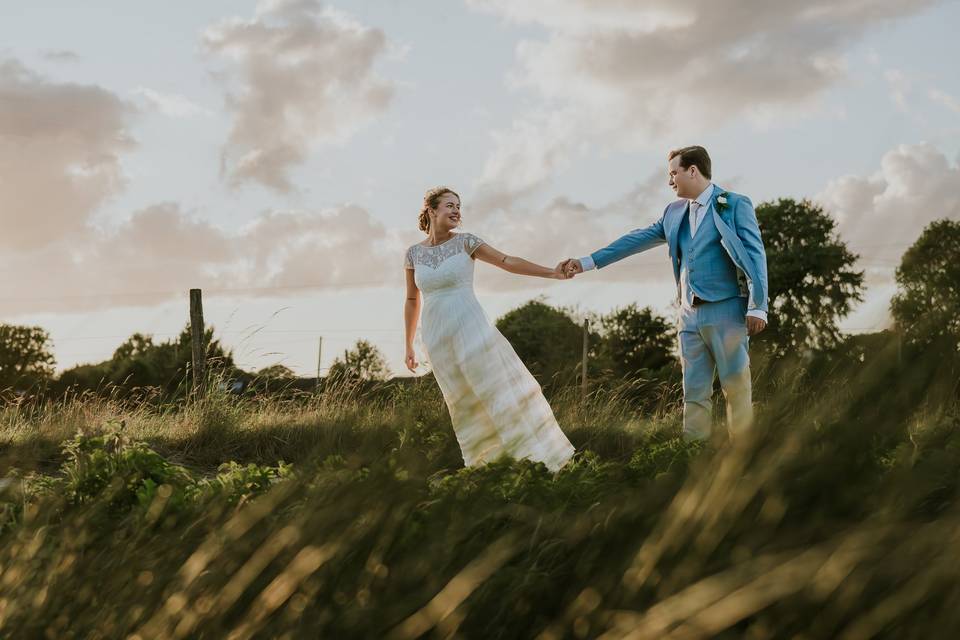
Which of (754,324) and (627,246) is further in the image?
(627,246)

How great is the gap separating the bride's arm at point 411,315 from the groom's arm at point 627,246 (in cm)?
144

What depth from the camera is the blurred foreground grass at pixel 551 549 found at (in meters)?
1.18

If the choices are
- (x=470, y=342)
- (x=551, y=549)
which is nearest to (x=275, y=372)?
(x=470, y=342)

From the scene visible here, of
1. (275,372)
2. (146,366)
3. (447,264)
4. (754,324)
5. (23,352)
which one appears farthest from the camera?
(23,352)

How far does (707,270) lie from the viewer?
21.6 feet

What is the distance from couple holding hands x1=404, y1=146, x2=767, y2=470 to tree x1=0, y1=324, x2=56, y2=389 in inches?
1505

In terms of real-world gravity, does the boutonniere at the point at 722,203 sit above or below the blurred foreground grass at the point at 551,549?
above

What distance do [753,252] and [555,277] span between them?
174 cm

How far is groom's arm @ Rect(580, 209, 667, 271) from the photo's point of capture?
7438 millimetres

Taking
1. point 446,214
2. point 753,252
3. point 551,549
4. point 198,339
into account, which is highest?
point 446,214

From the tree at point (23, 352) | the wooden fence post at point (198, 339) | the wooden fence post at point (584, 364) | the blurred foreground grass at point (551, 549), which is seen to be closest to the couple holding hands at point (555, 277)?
the wooden fence post at point (584, 364)

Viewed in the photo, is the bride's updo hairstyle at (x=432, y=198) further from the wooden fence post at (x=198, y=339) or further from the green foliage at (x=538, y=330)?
the green foliage at (x=538, y=330)

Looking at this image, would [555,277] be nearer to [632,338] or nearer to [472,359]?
[472,359]

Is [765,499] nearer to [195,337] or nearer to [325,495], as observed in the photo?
[325,495]
